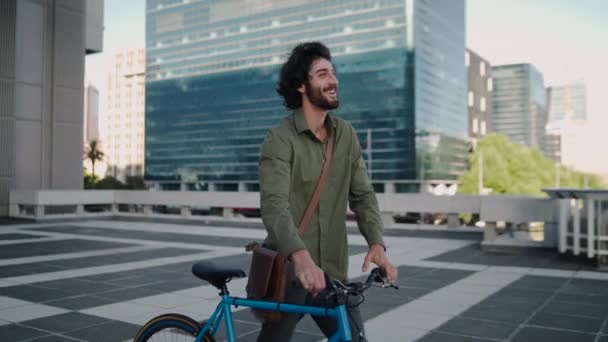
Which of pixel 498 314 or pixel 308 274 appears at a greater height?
pixel 308 274

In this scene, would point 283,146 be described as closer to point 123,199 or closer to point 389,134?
point 123,199

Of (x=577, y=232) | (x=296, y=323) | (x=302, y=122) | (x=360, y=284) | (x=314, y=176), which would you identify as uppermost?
(x=302, y=122)

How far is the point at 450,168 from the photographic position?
10631 centimetres

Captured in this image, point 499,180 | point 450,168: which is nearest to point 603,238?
point 499,180

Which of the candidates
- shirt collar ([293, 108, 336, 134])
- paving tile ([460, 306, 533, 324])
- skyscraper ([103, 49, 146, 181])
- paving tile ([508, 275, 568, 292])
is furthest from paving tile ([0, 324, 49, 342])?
skyscraper ([103, 49, 146, 181])

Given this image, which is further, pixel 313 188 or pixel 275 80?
pixel 275 80

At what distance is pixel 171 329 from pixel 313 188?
45.1 inches

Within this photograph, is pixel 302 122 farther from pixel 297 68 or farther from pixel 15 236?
pixel 15 236

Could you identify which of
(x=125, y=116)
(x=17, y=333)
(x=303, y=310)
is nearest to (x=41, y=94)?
(x=17, y=333)

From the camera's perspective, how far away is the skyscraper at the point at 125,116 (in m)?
161

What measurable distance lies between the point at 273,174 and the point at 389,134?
90.7m

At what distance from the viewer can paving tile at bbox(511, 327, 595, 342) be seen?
5117mm

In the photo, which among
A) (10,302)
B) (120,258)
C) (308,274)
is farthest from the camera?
(120,258)

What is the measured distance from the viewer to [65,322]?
18.6ft
